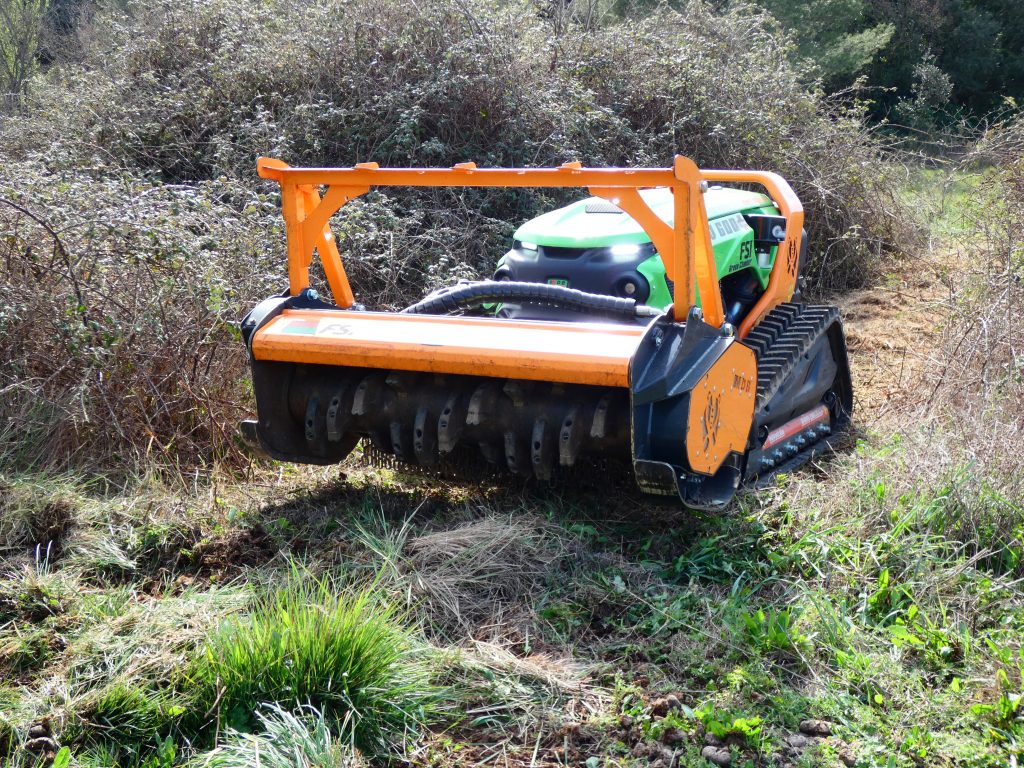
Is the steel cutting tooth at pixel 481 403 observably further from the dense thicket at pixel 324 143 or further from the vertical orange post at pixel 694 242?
the dense thicket at pixel 324 143

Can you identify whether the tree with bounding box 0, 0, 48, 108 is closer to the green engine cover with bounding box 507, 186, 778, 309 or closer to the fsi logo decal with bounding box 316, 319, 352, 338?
the green engine cover with bounding box 507, 186, 778, 309

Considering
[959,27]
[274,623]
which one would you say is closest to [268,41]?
[274,623]

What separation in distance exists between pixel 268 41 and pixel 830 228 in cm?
495

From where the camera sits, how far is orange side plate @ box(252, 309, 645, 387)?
11.0 feet

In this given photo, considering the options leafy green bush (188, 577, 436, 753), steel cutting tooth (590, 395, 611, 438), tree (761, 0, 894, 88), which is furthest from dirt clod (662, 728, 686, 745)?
tree (761, 0, 894, 88)

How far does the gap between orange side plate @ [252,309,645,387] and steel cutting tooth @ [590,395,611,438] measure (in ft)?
0.54

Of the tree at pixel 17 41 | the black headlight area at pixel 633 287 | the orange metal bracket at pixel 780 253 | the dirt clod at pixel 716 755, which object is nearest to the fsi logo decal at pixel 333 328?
the black headlight area at pixel 633 287

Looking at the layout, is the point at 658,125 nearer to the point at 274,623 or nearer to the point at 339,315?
the point at 339,315

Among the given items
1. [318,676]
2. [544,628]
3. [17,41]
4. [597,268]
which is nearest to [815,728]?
[544,628]

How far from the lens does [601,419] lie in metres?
3.52

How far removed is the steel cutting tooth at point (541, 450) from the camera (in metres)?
3.63

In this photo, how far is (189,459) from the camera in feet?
14.9

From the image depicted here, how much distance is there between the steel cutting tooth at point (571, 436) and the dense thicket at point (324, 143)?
1.79m

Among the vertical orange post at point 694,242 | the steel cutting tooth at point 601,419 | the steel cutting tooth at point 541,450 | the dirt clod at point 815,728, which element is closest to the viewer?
the dirt clod at point 815,728
